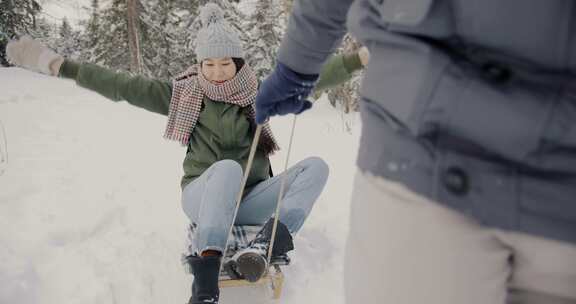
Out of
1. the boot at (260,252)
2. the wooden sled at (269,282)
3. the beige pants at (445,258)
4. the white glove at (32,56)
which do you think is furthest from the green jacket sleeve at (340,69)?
the beige pants at (445,258)

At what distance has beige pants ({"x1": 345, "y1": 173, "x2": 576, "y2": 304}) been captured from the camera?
792mm

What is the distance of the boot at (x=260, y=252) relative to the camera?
2.35m

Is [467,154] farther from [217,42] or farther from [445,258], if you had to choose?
[217,42]

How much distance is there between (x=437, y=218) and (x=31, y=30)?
91.0ft

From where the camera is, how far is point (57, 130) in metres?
6.86

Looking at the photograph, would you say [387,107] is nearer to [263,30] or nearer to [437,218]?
[437,218]

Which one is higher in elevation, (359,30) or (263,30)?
(359,30)

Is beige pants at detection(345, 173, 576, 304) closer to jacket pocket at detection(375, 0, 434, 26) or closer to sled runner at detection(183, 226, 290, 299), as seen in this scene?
jacket pocket at detection(375, 0, 434, 26)

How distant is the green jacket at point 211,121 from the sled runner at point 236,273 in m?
0.34

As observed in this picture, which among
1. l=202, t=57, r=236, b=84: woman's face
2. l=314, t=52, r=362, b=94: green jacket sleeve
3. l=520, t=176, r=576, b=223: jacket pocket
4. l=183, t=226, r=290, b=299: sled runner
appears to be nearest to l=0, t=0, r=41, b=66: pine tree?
l=202, t=57, r=236, b=84: woman's face

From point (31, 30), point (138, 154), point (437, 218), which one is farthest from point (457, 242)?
point (31, 30)

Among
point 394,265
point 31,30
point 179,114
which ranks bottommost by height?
point 31,30

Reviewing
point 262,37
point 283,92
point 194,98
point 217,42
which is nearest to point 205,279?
point 283,92

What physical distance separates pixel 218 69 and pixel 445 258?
2.46m
